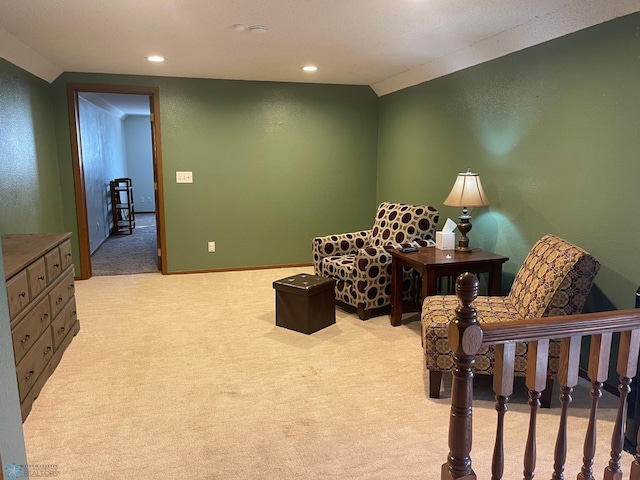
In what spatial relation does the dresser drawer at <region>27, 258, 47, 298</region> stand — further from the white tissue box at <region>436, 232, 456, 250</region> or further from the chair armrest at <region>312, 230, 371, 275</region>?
the white tissue box at <region>436, 232, 456, 250</region>

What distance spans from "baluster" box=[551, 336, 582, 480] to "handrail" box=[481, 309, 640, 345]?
0.06m

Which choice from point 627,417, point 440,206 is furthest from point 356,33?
point 627,417

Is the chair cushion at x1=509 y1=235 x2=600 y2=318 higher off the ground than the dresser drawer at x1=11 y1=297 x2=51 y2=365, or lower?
higher

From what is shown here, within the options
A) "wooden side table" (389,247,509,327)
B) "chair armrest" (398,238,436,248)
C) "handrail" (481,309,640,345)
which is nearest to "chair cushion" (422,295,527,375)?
"wooden side table" (389,247,509,327)

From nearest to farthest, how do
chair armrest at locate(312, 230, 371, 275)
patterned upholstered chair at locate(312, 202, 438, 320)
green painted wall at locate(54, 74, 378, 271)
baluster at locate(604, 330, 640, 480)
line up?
baluster at locate(604, 330, 640, 480), patterned upholstered chair at locate(312, 202, 438, 320), chair armrest at locate(312, 230, 371, 275), green painted wall at locate(54, 74, 378, 271)

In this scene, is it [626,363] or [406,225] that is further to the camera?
[406,225]

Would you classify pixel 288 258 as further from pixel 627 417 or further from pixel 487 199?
pixel 627 417

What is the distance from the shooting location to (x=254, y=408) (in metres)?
2.59

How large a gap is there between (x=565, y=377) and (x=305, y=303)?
87.2 inches

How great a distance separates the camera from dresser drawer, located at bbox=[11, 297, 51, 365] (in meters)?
2.48

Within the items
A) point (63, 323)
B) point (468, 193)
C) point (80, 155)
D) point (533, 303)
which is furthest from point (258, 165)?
point (533, 303)

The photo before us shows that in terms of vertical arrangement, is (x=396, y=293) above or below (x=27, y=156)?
below

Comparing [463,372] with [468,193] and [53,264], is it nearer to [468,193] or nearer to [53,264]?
[468,193]

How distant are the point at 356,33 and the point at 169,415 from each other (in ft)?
9.17
